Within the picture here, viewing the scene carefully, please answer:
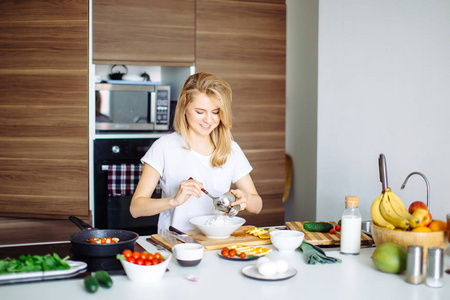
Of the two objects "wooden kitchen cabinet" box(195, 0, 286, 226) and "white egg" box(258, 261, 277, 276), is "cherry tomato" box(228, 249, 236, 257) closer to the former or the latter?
"white egg" box(258, 261, 277, 276)

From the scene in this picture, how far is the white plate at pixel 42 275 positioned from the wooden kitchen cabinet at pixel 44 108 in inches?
74.3

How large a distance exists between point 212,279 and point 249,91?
2.37 metres

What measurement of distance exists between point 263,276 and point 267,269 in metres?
0.03

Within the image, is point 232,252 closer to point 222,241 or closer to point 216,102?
point 222,241

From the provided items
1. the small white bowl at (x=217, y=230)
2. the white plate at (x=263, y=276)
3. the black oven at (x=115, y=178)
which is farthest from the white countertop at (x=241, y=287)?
the black oven at (x=115, y=178)

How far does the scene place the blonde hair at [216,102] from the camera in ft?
7.45

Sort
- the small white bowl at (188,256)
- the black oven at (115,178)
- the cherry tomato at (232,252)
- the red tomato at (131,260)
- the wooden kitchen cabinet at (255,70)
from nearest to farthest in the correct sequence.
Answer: the red tomato at (131,260) → the small white bowl at (188,256) → the cherry tomato at (232,252) → the black oven at (115,178) → the wooden kitchen cabinet at (255,70)

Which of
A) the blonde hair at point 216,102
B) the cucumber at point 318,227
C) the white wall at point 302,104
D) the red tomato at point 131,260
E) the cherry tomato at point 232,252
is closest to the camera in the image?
the red tomato at point 131,260

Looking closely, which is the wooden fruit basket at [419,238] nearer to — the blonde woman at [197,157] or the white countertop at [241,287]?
the white countertop at [241,287]

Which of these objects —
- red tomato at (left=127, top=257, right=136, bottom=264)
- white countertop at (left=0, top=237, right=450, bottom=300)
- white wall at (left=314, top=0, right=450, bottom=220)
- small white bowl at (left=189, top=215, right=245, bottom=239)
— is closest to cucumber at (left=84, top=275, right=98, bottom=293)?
white countertop at (left=0, top=237, right=450, bottom=300)

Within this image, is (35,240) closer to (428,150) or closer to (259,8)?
(259,8)

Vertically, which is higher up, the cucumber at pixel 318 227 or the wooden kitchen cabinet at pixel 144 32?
the wooden kitchen cabinet at pixel 144 32

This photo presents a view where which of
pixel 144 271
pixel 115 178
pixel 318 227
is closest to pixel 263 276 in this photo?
pixel 144 271

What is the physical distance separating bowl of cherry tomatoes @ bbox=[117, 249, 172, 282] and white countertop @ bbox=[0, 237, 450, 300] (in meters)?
0.02
